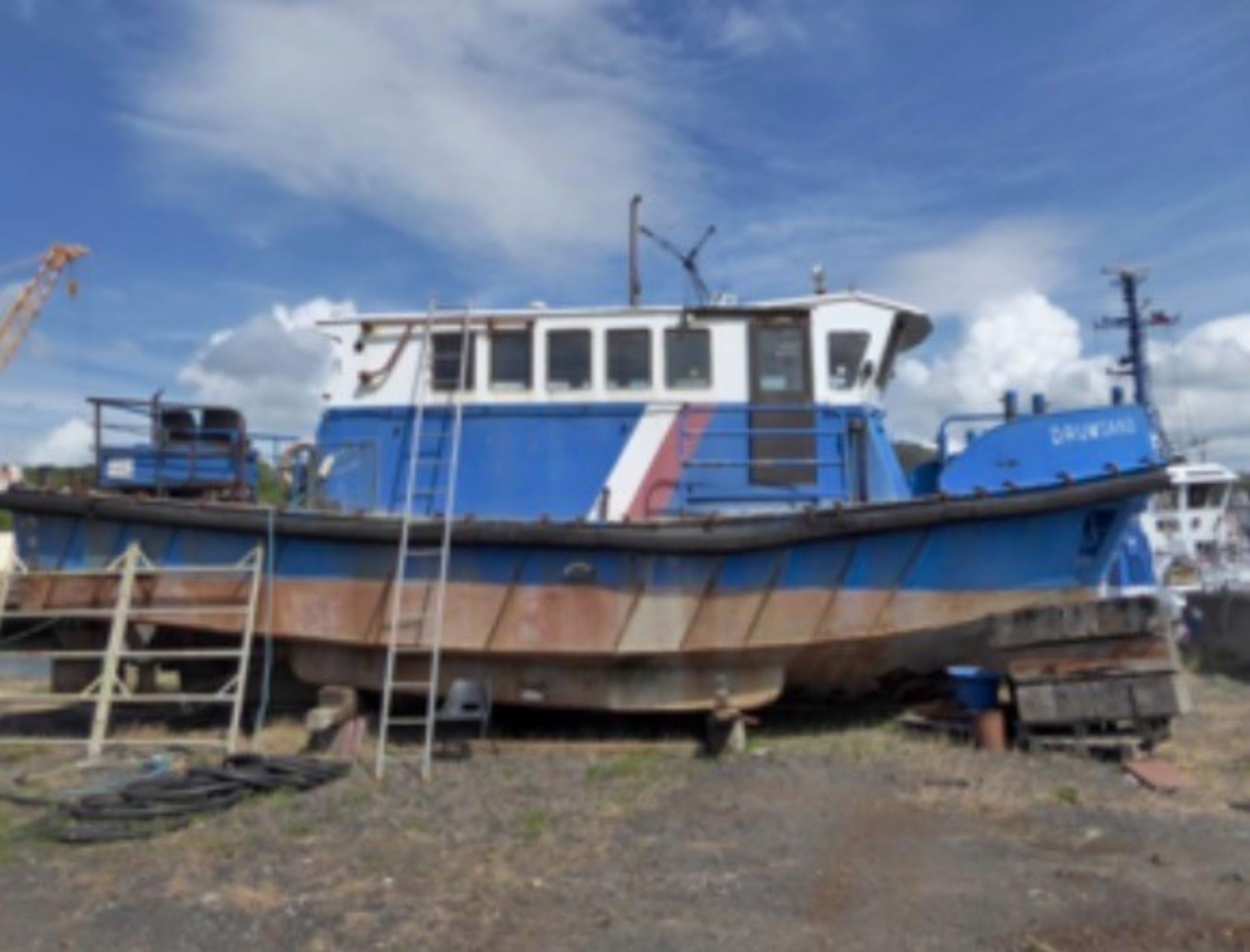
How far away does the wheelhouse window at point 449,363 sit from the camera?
988 cm

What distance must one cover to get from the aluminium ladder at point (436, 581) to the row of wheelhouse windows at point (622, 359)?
11.5 inches

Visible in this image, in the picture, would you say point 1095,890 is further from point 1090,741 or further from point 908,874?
point 1090,741

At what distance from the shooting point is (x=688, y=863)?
231 inches

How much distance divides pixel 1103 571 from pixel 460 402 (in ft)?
17.7

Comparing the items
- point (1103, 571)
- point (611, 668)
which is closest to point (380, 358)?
point (611, 668)

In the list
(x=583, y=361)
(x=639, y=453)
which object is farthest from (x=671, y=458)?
(x=583, y=361)

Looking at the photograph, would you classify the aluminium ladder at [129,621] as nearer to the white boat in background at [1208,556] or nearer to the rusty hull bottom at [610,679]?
the rusty hull bottom at [610,679]

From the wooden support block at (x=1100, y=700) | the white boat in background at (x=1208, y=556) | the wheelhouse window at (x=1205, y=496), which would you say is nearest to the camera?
the wooden support block at (x=1100, y=700)

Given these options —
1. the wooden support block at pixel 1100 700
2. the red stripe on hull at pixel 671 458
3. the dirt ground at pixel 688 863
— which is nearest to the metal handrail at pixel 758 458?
the red stripe on hull at pixel 671 458

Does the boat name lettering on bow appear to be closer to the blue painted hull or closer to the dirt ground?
the blue painted hull

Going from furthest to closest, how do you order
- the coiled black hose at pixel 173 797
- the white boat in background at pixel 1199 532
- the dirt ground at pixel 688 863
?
1. the white boat in background at pixel 1199 532
2. the coiled black hose at pixel 173 797
3. the dirt ground at pixel 688 863

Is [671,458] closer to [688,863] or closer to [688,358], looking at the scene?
[688,358]

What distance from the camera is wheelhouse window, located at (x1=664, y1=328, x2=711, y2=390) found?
9.54 meters

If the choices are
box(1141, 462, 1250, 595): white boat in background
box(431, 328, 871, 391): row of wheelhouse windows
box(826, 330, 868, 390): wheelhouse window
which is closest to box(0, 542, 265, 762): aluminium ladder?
box(431, 328, 871, 391): row of wheelhouse windows
